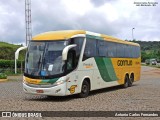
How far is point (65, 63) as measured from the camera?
1566cm

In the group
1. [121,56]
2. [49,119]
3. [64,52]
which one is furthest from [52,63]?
[121,56]

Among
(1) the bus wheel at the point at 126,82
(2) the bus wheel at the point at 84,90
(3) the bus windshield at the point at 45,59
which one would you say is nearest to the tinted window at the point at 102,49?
(2) the bus wheel at the point at 84,90

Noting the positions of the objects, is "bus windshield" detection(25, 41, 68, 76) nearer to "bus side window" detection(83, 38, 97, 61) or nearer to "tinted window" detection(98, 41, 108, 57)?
"bus side window" detection(83, 38, 97, 61)

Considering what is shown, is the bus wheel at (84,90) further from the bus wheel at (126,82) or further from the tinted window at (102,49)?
the bus wheel at (126,82)

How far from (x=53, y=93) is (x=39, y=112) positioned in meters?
3.78

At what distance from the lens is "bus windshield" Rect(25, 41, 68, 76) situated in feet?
51.2

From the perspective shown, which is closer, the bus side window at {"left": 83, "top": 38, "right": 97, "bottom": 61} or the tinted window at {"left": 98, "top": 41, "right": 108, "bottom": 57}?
the bus side window at {"left": 83, "top": 38, "right": 97, "bottom": 61}

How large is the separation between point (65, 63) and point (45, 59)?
941 millimetres

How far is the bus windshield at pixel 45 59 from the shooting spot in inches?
615

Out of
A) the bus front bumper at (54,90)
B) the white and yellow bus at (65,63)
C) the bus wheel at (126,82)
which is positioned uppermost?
the white and yellow bus at (65,63)

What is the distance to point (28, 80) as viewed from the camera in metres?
15.9

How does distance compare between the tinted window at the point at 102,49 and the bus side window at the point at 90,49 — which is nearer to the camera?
the bus side window at the point at 90,49

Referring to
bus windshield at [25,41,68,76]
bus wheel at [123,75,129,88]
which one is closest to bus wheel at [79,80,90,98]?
bus windshield at [25,41,68,76]

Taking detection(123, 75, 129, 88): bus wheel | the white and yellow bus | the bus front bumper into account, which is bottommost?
detection(123, 75, 129, 88): bus wheel
